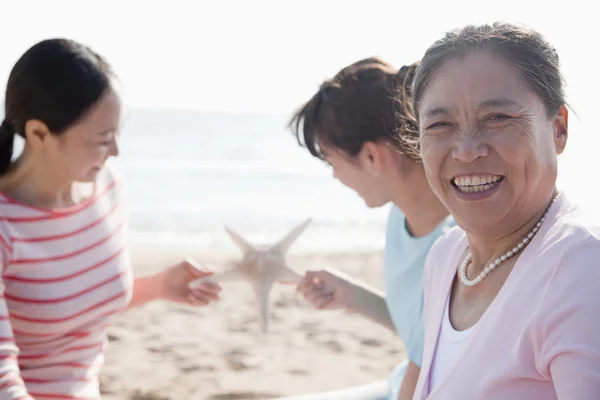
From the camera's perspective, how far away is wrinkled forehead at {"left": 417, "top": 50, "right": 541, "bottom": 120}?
1.42 metres

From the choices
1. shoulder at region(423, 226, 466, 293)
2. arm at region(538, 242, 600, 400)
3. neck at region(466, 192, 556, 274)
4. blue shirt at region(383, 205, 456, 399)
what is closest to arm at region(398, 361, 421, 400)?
blue shirt at region(383, 205, 456, 399)

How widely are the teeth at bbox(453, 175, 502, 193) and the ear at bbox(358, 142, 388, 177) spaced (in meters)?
0.95

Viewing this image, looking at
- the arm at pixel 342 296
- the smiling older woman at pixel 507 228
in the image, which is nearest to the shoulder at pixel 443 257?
the smiling older woman at pixel 507 228

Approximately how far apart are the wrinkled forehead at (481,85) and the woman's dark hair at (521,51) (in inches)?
0.6

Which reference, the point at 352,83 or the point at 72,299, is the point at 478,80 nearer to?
the point at 352,83

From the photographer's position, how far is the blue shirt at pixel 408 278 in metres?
2.38

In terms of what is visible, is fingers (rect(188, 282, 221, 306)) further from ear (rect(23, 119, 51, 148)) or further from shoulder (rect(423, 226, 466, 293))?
shoulder (rect(423, 226, 466, 293))

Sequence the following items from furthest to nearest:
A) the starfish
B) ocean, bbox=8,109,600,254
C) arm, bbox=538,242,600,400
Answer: ocean, bbox=8,109,600,254 → the starfish → arm, bbox=538,242,600,400

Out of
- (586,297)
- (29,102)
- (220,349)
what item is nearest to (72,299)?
(29,102)

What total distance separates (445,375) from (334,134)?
125cm

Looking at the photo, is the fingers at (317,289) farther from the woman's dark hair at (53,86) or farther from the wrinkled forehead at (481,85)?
the wrinkled forehead at (481,85)

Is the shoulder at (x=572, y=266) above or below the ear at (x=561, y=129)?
below

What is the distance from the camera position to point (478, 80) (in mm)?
1432

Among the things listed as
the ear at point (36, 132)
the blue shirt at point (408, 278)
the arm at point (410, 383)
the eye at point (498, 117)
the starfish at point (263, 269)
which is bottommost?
the starfish at point (263, 269)
